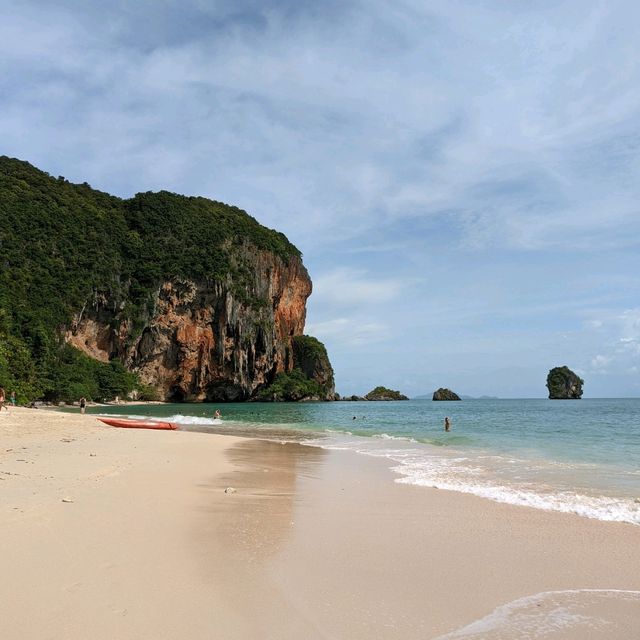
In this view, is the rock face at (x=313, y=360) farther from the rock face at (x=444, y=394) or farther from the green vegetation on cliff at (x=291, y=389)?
the rock face at (x=444, y=394)

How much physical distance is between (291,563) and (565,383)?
131080mm

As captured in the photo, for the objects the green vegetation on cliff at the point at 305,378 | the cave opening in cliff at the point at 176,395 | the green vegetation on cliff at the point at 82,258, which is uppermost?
the green vegetation on cliff at the point at 82,258

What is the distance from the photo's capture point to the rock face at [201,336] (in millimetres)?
76375

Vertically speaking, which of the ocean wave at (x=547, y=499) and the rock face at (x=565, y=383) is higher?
the rock face at (x=565, y=383)

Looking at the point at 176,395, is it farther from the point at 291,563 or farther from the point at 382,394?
the point at 291,563

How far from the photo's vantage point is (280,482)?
9602 millimetres

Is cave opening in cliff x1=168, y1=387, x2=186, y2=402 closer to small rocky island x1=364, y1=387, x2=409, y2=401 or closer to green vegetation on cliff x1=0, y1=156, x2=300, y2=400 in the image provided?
green vegetation on cliff x1=0, y1=156, x2=300, y2=400

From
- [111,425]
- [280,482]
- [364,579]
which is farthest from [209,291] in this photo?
[364,579]

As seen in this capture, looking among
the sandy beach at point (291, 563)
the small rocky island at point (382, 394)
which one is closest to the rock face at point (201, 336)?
the small rocky island at point (382, 394)

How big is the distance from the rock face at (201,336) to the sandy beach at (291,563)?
69939 millimetres

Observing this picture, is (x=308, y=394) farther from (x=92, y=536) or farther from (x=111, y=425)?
(x=92, y=536)

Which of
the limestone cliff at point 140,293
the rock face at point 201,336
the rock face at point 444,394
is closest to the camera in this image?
the limestone cliff at point 140,293

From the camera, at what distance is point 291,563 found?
4660 mm

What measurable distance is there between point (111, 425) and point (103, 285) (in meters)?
→ 56.5
